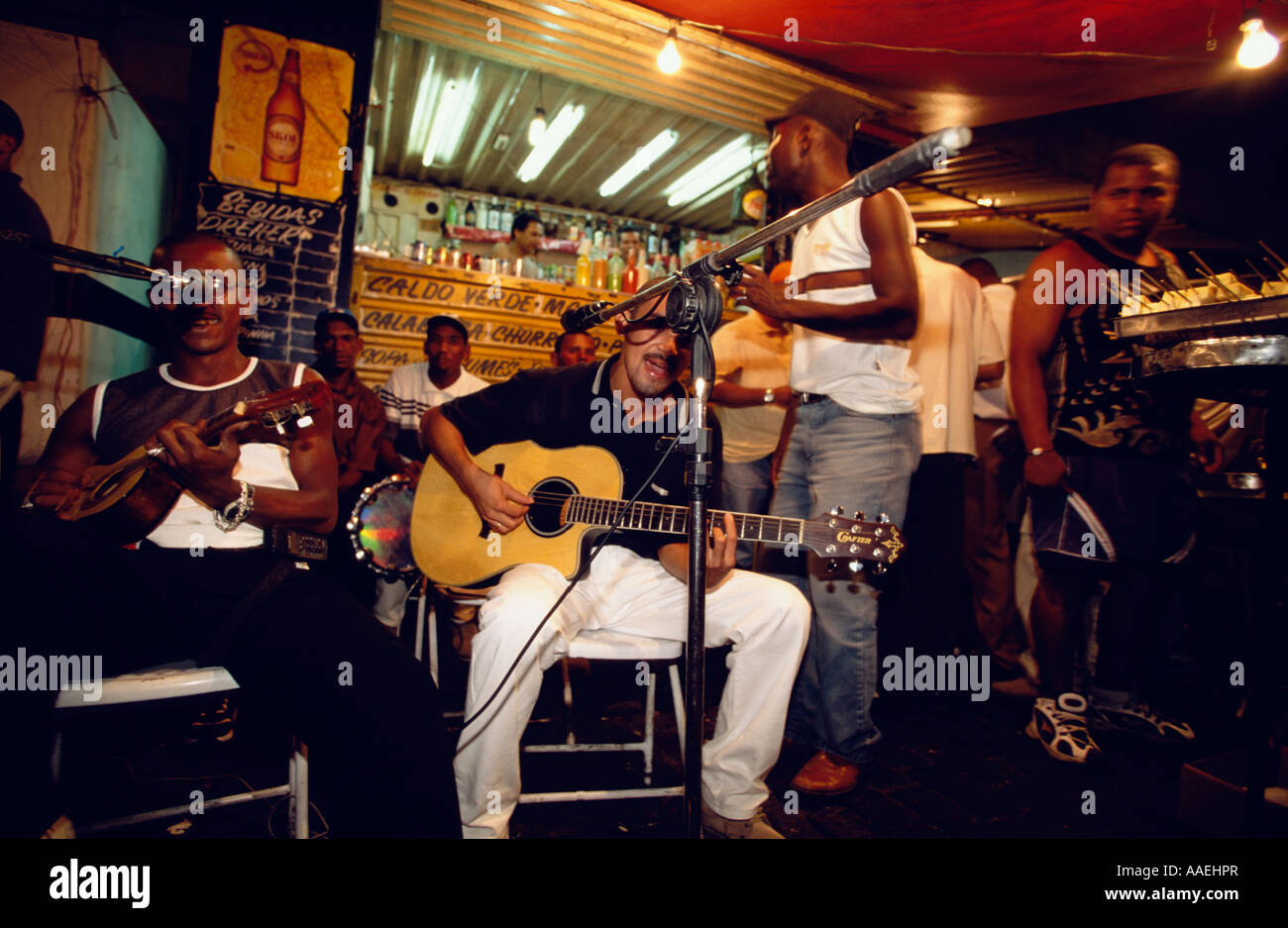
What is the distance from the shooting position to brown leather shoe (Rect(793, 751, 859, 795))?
97.6 inches

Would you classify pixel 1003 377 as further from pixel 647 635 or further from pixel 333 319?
pixel 333 319

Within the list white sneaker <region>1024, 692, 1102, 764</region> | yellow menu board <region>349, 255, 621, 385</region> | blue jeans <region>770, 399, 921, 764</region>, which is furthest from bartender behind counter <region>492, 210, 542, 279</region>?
white sneaker <region>1024, 692, 1102, 764</region>

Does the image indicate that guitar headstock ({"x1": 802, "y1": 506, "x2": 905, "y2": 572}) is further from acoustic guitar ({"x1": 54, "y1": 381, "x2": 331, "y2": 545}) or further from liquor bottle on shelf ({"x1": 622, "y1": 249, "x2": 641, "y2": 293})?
liquor bottle on shelf ({"x1": 622, "y1": 249, "x2": 641, "y2": 293})

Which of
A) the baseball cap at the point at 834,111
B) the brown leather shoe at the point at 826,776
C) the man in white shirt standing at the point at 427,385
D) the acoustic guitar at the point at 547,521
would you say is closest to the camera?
the acoustic guitar at the point at 547,521

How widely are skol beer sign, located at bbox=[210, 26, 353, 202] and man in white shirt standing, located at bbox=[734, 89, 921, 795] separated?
3.62m

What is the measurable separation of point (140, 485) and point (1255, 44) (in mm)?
6664

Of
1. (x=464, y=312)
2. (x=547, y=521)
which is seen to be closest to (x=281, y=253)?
(x=464, y=312)

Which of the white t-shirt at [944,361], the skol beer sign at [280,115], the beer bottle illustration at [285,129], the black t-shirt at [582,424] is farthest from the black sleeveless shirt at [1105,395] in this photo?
the beer bottle illustration at [285,129]

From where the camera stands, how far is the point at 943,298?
3.78m

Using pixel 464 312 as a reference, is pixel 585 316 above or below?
below

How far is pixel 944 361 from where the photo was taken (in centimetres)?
378

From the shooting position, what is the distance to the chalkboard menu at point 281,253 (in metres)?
4.30

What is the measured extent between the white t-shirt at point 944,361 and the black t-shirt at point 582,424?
1720 mm

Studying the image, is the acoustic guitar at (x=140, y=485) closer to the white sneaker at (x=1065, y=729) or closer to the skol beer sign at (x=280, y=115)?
the skol beer sign at (x=280, y=115)
